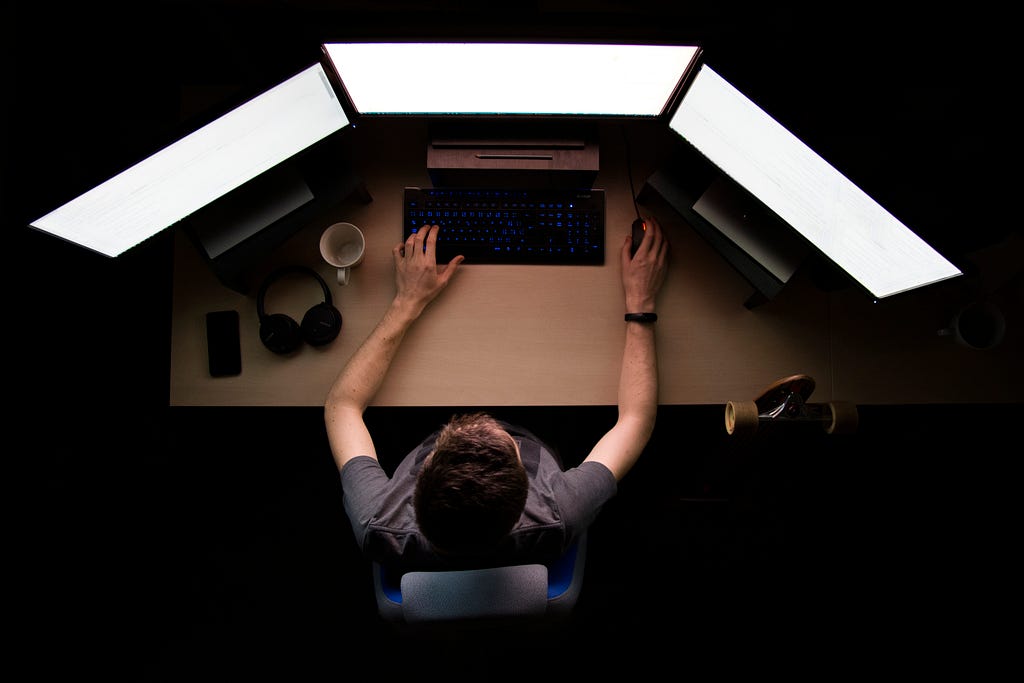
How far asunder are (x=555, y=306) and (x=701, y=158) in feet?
1.41

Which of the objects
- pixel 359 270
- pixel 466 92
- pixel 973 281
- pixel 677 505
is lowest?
pixel 677 505

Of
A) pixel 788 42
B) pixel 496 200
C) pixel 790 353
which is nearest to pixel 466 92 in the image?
pixel 496 200

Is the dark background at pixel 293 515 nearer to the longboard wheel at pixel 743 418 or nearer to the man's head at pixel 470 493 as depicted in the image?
the longboard wheel at pixel 743 418

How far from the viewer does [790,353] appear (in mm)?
1280

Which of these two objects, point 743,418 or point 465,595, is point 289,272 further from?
point 743,418

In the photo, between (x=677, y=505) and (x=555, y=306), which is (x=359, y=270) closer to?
(x=555, y=306)

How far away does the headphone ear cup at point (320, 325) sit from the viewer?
1.24 meters

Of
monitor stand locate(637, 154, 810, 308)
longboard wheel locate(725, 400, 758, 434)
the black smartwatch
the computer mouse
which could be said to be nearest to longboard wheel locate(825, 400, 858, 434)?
longboard wheel locate(725, 400, 758, 434)

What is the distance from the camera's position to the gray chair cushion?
0.96 metres

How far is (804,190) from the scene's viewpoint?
102cm

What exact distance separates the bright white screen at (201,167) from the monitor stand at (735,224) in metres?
0.71

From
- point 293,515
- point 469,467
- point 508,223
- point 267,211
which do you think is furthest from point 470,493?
point 293,515

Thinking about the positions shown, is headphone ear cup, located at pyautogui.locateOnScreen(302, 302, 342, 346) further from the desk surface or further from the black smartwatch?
the black smartwatch

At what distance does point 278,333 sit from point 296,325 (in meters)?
0.04
